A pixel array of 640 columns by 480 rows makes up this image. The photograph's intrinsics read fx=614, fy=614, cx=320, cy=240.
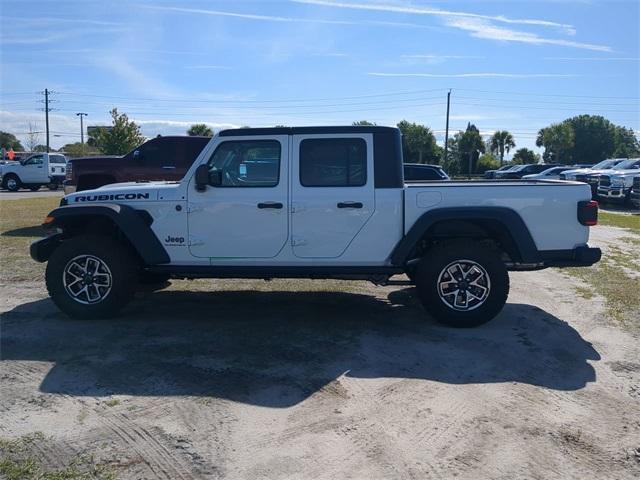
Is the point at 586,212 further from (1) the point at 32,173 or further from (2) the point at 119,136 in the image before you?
(2) the point at 119,136

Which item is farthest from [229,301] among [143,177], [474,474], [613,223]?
[613,223]

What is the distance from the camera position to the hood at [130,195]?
632 cm

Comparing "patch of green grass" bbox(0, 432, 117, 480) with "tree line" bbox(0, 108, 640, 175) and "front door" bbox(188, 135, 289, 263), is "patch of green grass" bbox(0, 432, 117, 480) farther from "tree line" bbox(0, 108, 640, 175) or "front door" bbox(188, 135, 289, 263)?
"tree line" bbox(0, 108, 640, 175)

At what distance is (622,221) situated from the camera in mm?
17188

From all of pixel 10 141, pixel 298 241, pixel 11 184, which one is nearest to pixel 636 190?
pixel 298 241

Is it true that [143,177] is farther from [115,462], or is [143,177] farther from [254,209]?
[115,462]

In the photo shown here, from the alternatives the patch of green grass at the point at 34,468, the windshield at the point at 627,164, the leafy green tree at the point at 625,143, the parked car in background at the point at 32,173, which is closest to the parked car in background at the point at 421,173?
the patch of green grass at the point at 34,468

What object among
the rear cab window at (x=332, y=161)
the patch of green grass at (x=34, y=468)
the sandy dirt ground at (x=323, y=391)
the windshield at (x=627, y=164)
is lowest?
the patch of green grass at (x=34, y=468)

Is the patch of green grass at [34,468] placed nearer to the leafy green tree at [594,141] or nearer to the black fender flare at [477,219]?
the black fender flare at [477,219]

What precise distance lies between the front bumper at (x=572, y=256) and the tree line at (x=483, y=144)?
3742cm

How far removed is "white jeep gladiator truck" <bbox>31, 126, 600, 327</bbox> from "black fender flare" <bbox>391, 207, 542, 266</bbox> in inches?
0.4

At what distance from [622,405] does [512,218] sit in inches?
85.2

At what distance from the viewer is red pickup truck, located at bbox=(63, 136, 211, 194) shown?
1238 centimetres

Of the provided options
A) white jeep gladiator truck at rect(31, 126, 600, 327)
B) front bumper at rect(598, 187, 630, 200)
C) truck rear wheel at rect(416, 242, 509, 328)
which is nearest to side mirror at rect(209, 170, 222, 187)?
white jeep gladiator truck at rect(31, 126, 600, 327)
